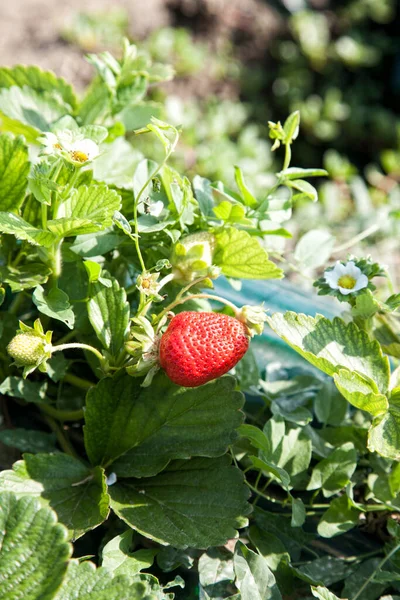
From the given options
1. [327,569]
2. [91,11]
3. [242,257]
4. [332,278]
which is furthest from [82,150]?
[91,11]

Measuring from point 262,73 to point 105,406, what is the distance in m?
2.14

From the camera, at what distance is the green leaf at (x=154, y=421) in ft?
2.65

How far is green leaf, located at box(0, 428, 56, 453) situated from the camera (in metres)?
0.86

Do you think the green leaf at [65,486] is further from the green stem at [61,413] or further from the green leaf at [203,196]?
the green leaf at [203,196]

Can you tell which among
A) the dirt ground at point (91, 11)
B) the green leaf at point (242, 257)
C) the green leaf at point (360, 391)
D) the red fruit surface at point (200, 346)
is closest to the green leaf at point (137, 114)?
the green leaf at point (242, 257)

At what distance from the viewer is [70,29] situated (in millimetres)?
2432

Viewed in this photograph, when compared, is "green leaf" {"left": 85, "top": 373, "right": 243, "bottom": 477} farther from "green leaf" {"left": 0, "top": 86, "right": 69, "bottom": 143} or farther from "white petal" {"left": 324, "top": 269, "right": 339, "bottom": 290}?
"green leaf" {"left": 0, "top": 86, "right": 69, "bottom": 143}

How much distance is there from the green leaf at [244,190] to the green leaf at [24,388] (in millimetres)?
333

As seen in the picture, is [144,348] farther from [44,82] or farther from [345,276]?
[44,82]

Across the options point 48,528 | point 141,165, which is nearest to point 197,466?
point 48,528

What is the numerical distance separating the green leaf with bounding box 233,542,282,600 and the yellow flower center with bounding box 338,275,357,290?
0.31 meters

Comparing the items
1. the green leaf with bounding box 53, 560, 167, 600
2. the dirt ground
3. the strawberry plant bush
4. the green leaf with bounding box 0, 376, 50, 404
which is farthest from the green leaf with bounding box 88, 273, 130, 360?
the dirt ground

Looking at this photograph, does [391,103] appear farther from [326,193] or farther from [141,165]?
[141,165]

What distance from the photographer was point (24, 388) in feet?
2.79
